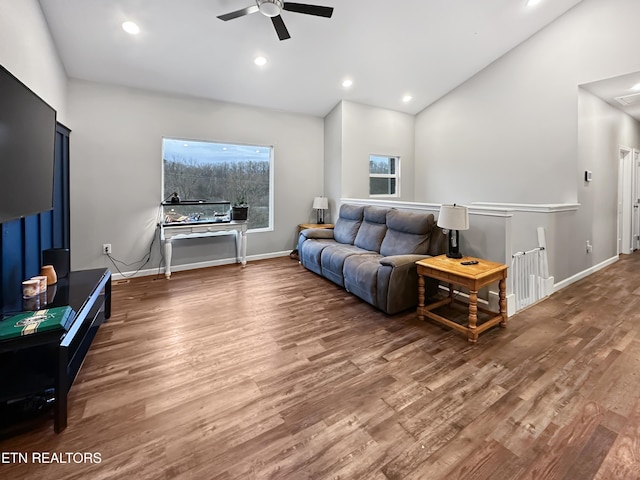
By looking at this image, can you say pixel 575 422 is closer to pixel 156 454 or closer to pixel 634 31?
pixel 156 454

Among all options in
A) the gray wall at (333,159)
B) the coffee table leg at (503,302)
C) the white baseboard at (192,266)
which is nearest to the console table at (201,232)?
the white baseboard at (192,266)

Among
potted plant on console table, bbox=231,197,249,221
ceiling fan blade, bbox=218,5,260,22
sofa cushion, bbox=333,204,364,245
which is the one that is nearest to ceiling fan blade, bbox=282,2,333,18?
ceiling fan blade, bbox=218,5,260,22

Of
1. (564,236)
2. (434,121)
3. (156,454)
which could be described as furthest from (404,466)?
(434,121)

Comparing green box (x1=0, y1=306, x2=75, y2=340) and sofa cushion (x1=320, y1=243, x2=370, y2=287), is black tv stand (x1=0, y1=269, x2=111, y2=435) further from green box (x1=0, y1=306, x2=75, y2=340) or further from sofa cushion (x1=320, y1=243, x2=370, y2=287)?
sofa cushion (x1=320, y1=243, x2=370, y2=287)

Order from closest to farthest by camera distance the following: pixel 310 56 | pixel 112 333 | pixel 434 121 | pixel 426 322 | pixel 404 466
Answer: pixel 404 466, pixel 112 333, pixel 426 322, pixel 310 56, pixel 434 121

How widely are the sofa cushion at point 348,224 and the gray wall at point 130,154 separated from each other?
1671mm

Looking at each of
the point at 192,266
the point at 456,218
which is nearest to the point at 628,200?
the point at 456,218

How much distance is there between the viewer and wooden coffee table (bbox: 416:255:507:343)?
8.16 feet

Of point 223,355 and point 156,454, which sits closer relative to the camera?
point 156,454

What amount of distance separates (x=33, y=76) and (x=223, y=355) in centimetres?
306

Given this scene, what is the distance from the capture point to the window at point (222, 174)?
15.6 ft

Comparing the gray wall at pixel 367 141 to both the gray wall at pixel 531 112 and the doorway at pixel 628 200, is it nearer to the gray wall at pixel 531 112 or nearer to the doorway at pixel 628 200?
the gray wall at pixel 531 112

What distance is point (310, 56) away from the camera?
4.17 meters

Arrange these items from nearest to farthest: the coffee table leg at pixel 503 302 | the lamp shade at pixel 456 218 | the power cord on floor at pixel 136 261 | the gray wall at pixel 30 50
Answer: the gray wall at pixel 30 50, the coffee table leg at pixel 503 302, the lamp shade at pixel 456 218, the power cord on floor at pixel 136 261
